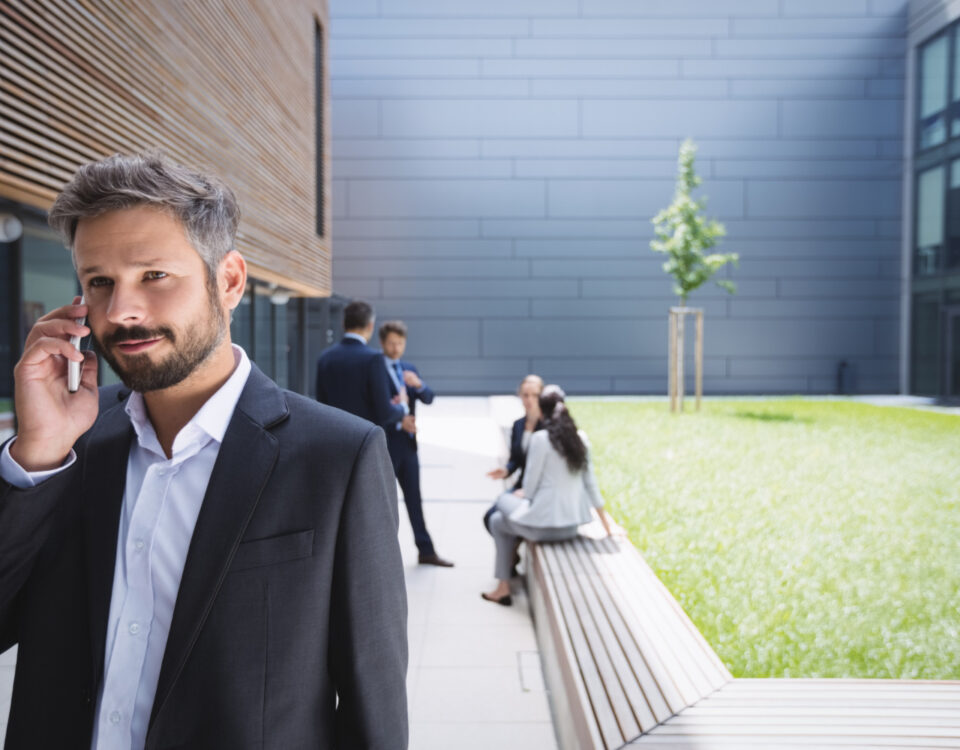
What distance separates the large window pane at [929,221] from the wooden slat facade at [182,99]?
16654 mm

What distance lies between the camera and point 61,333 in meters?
1.28

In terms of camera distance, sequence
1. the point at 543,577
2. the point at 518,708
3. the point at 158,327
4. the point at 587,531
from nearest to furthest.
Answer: the point at 158,327 → the point at 518,708 → the point at 543,577 → the point at 587,531

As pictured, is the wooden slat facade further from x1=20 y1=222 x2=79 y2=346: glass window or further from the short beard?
the short beard

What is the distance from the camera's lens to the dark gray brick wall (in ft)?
73.4

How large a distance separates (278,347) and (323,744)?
13.2 m

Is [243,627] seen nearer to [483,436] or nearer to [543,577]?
[543,577]

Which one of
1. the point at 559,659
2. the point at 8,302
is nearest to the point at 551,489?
the point at 559,659

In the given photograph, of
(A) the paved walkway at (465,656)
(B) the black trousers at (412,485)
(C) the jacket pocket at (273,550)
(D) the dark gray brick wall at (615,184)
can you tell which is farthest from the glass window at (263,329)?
(C) the jacket pocket at (273,550)

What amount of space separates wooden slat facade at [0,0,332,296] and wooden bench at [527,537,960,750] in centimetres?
444

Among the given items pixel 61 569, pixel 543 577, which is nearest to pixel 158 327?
pixel 61 569

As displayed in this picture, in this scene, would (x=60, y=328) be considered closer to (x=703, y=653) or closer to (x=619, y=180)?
(x=703, y=653)

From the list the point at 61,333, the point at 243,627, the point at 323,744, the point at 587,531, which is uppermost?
the point at 61,333

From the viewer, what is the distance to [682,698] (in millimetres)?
3105

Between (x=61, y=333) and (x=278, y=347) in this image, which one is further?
(x=278, y=347)
